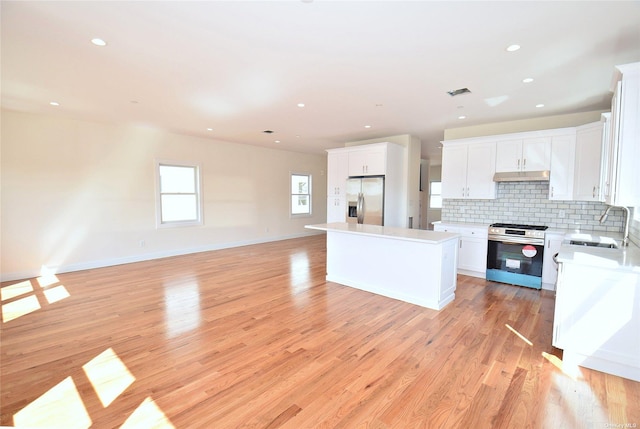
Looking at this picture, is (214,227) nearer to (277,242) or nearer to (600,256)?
(277,242)

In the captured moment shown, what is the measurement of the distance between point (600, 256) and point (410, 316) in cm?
179

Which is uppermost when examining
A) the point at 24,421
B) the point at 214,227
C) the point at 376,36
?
the point at 376,36

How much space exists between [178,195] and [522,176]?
6.65 meters

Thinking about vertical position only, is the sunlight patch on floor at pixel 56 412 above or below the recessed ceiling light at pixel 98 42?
below

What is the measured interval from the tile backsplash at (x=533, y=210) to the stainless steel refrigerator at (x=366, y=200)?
1359mm

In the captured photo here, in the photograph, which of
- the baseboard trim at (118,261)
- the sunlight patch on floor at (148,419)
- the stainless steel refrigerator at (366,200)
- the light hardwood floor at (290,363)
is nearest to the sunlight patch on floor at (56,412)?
the light hardwood floor at (290,363)

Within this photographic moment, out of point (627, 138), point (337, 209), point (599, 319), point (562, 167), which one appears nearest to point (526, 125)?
point (562, 167)

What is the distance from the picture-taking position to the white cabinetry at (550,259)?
4188 millimetres

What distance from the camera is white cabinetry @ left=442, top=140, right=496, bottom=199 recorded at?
5008 millimetres

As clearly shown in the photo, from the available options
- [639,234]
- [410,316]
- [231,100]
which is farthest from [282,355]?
[639,234]

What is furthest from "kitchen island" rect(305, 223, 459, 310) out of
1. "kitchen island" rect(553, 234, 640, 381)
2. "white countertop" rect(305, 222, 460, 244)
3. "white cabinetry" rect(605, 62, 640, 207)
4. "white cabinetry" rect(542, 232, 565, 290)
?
"white cabinetry" rect(605, 62, 640, 207)

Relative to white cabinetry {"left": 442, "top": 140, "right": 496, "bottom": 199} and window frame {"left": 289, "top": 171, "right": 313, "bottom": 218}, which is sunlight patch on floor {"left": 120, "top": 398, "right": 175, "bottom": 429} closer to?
white cabinetry {"left": 442, "top": 140, "right": 496, "bottom": 199}

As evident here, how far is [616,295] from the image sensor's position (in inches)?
90.4

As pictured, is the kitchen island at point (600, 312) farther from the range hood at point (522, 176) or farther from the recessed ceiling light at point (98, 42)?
the recessed ceiling light at point (98, 42)
